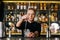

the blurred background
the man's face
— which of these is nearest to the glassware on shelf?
the blurred background

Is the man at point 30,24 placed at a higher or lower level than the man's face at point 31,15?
lower

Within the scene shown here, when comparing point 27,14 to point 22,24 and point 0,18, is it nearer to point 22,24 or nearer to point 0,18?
point 22,24

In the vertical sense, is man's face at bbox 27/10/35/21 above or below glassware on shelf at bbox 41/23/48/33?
above

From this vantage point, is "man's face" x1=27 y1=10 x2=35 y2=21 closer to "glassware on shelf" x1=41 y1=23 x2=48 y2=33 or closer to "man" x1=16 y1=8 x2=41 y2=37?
"man" x1=16 y1=8 x2=41 y2=37

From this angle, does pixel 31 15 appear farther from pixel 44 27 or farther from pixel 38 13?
pixel 44 27

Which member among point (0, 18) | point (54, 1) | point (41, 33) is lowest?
point (41, 33)

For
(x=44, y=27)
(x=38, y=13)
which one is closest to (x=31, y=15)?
(x=38, y=13)

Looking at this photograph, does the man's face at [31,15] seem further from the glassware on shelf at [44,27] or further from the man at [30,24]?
the glassware on shelf at [44,27]

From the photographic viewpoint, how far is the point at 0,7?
2.50 meters

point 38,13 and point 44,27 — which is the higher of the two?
point 38,13

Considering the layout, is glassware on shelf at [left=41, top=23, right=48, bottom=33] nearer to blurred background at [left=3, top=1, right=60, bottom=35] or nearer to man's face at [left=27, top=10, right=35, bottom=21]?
blurred background at [left=3, top=1, right=60, bottom=35]

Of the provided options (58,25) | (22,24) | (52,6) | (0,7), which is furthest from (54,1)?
(0,7)

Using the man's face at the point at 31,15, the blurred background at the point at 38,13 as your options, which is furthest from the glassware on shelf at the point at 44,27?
→ the man's face at the point at 31,15

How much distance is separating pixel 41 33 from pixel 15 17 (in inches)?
12.2
